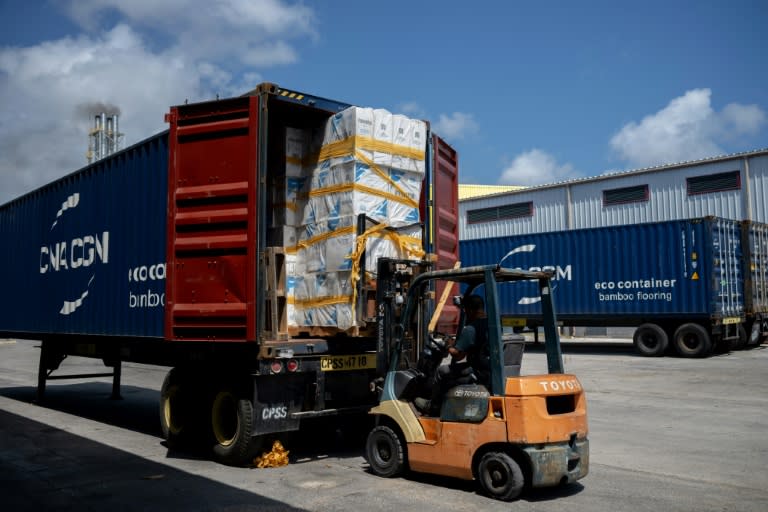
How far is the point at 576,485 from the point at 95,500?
4.06m

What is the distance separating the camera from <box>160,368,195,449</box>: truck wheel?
25.1ft

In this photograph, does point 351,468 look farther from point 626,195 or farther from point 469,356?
point 626,195

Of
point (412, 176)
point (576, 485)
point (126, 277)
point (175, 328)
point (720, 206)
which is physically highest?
point (720, 206)

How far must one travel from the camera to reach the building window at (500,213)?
32.1 meters

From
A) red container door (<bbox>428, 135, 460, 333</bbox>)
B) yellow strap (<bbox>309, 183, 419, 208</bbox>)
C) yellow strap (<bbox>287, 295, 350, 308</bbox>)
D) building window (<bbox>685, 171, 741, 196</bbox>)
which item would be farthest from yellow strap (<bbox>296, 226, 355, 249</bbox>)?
building window (<bbox>685, 171, 741, 196</bbox>)

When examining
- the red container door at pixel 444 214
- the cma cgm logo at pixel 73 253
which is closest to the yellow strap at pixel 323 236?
the red container door at pixel 444 214

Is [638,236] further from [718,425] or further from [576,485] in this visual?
[576,485]

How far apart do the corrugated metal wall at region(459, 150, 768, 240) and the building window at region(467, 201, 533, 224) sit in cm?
19

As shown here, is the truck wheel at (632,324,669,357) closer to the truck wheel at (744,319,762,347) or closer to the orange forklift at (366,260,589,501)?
the truck wheel at (744,319,762,347)

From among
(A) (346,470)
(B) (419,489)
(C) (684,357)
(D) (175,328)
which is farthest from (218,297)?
(C) (684,357)

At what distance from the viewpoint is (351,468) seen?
22.4 ft

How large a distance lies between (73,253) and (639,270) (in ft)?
49.5

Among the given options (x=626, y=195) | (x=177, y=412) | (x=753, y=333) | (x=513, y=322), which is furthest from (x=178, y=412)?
(x=626, y=195)

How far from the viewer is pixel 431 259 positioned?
762 centimetres
